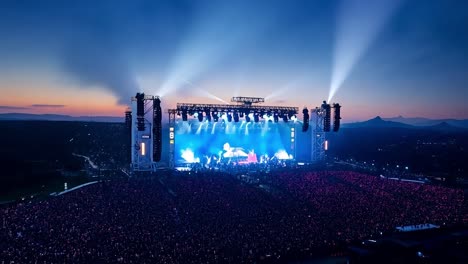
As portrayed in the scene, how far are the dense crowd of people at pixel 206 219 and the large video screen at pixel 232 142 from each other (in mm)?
9875

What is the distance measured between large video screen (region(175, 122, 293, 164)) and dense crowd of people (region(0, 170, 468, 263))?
9875 millimetres

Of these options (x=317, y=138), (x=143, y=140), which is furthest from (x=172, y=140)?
(x=317, y=138)

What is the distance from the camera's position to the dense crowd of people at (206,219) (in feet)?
50.3

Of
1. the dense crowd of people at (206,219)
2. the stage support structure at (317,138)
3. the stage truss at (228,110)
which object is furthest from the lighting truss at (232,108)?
the dense crowd of people at (206,219)

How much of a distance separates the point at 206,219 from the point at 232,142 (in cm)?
2111

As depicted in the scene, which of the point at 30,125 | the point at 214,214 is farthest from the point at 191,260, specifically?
the point at 30,125

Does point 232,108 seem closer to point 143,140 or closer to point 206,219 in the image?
point 143,140

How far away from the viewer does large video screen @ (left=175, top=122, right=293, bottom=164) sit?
3784 cm

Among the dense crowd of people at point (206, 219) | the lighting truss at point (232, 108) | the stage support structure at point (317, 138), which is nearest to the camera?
the dense crowd of people at point (206, 219)

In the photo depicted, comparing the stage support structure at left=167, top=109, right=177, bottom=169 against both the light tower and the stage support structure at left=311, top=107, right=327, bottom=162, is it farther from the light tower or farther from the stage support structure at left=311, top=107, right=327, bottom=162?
the stage support structure at left=311, top=107, right=327, bottom=162

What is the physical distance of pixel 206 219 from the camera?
63.2ft

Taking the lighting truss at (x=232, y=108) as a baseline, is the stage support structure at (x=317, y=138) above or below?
below

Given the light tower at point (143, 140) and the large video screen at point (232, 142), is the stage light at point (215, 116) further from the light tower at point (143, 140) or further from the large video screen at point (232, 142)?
the light tower at point (143, 140)

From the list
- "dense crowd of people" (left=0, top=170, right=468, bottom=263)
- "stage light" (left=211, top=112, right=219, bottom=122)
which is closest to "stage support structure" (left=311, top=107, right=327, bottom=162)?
"stage light" (left=211, top=112, right=219, bottom=122)
